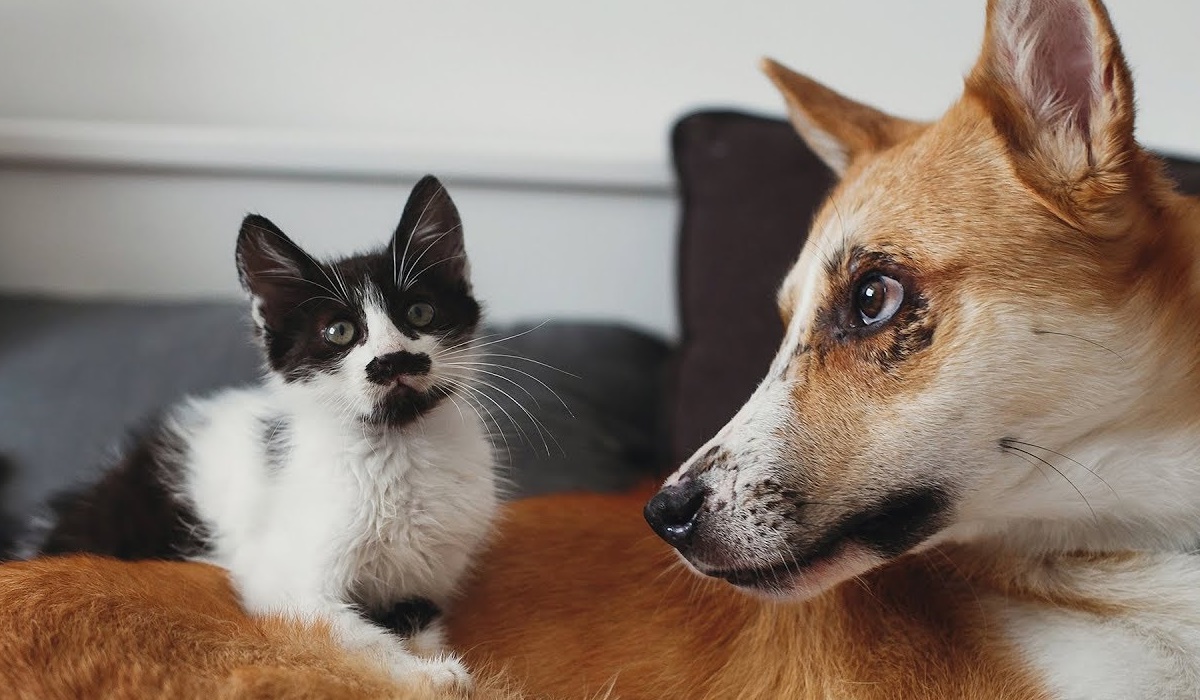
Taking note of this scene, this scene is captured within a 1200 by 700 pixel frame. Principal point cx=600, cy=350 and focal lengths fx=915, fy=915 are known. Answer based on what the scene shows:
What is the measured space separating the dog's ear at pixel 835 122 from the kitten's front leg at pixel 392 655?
0.93 m

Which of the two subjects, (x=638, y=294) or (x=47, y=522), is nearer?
(x=47, y=522)

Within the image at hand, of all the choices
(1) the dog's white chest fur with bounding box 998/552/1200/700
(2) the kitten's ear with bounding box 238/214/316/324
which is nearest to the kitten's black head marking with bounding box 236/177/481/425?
(2) the kitten's ear with bounding box 238/214/316/324

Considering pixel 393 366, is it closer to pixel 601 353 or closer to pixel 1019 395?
pixel 1019 395

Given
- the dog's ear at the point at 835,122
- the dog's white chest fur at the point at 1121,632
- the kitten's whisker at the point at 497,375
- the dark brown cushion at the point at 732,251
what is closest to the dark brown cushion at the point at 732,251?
the dark brown cushion at the point at 732,251

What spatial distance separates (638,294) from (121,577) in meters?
1.52

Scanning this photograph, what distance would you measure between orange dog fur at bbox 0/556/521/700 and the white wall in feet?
2.87

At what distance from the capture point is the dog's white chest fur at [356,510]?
101 centimetres

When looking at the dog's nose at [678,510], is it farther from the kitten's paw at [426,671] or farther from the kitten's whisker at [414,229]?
the kitten's whisker at [414,229]

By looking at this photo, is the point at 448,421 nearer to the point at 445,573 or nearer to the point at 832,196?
the point at 445,573

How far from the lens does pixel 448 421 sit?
3.56ft

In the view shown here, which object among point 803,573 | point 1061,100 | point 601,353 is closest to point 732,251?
point 601,353

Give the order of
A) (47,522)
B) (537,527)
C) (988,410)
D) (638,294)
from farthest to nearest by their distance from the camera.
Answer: (638,294) → (47,522) → (537,527) → (988,410)

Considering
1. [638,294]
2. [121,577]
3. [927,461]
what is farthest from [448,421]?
[638,294]

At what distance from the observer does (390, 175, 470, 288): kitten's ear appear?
3.25ft
